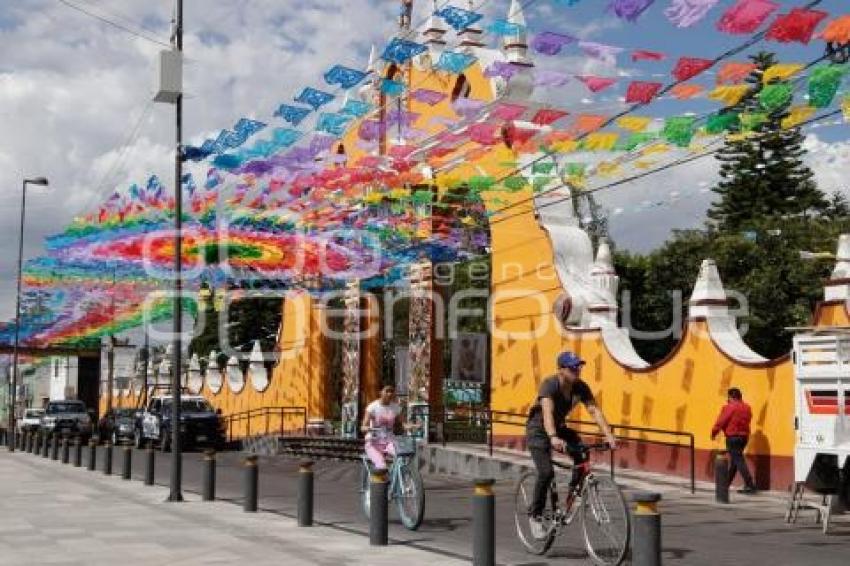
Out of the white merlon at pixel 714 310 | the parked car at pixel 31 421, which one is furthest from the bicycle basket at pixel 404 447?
the parked car at pixel 31 421

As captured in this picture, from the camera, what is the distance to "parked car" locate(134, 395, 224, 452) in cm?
3719

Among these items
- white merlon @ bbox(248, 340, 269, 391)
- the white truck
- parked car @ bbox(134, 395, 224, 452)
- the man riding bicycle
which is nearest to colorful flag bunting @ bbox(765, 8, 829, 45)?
the man riding bicycle

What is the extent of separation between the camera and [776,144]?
188 ft

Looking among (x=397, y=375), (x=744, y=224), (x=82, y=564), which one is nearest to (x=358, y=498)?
(x=82, y=564)

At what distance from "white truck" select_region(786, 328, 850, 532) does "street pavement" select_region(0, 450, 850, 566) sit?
502mm

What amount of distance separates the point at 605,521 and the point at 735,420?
28.1 ft

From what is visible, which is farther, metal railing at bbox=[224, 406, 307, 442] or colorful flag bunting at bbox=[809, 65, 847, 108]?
metal railing at bbox=[224, 406, 307, 442]

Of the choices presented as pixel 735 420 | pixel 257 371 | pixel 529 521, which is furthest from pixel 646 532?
pixel 257 371

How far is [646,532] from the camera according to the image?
797 centimetres

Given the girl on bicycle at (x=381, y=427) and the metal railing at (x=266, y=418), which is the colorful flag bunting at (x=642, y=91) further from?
the metal railing at (x=266, y=418)

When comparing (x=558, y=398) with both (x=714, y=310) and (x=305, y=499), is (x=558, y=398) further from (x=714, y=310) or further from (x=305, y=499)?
(x=714, y=310)

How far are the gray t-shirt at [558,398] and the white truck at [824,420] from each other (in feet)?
14.3

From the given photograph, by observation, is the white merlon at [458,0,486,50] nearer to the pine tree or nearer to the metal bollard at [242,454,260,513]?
the metal bollard at [242,454,260,513]

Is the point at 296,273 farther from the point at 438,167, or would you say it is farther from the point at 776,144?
the point at 776,144
